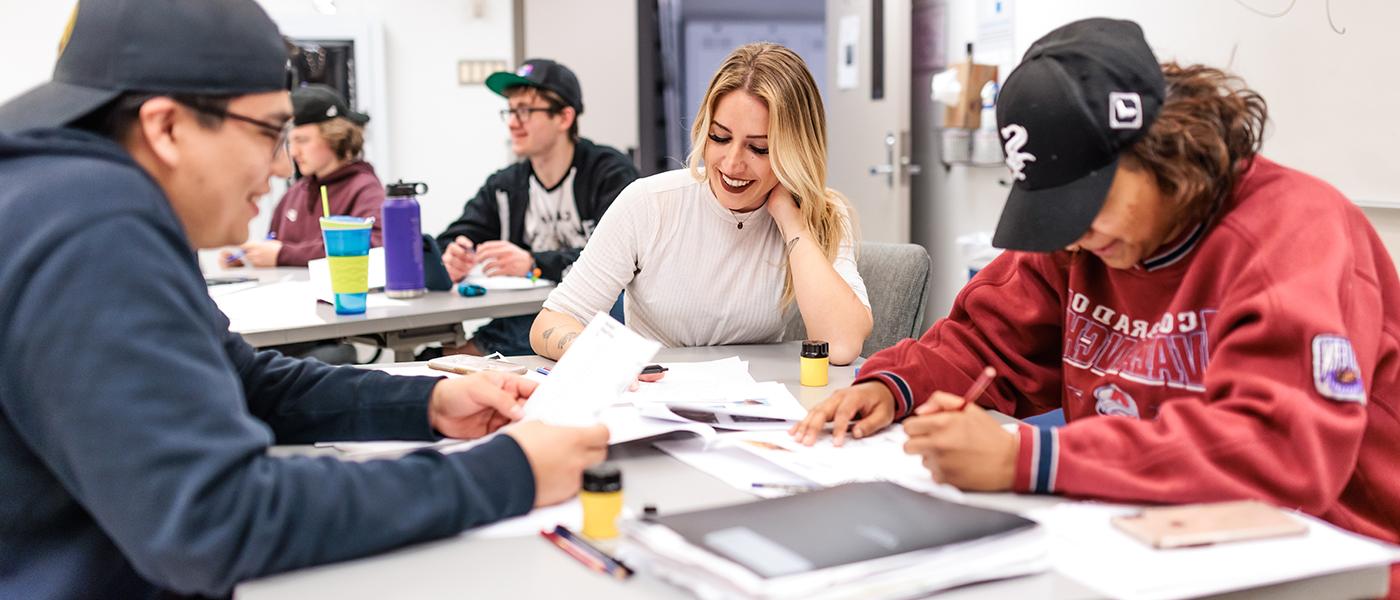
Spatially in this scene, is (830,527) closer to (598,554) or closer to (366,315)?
(598,554)

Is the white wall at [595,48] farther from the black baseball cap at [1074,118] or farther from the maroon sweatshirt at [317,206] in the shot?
the black baseball cap at [1074,118]

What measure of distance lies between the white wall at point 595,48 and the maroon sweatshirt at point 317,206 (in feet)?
7.71

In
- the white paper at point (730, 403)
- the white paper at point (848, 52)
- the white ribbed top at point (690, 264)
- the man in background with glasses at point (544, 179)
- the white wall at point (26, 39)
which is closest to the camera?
the white paper at point (730, 403)

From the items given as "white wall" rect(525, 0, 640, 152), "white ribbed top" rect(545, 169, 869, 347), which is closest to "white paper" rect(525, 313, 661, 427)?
"white ribbed top" rect(545, 169, 869, 347)

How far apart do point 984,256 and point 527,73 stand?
1930mm

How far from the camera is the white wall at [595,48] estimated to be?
6227mm

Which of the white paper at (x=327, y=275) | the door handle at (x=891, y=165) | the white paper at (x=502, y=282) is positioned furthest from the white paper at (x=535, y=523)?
the door handle at (x=891, y=165)

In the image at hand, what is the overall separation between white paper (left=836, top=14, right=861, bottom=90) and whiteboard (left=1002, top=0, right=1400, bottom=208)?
5.54 feet

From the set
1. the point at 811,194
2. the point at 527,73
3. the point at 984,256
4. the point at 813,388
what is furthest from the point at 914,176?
the point at 813,388

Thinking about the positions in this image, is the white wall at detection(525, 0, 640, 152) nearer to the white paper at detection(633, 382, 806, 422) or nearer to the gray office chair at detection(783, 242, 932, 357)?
the gray office chair at detection(783, 242, 932, 357)

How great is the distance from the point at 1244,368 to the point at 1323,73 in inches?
82.4

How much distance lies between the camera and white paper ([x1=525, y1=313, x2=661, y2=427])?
1324 mm

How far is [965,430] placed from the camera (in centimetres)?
114

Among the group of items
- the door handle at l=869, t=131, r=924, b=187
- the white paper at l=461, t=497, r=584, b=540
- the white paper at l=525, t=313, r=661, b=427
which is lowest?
the white paper at l=461, t=497, r=584, b=540
